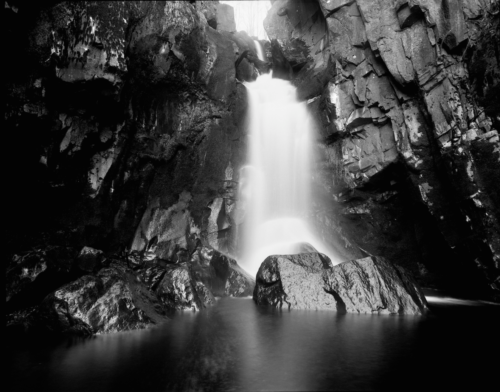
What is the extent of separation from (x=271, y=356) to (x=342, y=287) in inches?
217

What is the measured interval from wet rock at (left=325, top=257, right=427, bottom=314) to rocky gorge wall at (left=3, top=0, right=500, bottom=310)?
4.19 metres

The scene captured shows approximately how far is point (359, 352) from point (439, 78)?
13.3m

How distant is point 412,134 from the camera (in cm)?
1688

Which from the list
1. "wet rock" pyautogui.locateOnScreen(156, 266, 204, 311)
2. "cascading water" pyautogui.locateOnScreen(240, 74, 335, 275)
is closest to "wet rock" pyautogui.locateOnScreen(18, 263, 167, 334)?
"wet rock" pyautogui.locateOnScreen(156, 266, 204, 311)

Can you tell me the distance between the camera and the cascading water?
65.1 feet

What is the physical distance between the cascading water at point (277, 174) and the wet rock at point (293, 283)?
18.6 ft

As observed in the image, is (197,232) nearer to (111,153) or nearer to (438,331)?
(111,153)

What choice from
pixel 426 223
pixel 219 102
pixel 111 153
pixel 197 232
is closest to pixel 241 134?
pixel 219 102

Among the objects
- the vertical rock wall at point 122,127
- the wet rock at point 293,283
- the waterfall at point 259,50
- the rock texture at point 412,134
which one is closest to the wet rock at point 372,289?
the wet rock at point 293,283

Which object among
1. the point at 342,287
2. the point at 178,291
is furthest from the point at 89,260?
the point at 342,287

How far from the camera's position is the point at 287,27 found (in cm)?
2786

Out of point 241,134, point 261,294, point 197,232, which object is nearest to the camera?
point 261,294

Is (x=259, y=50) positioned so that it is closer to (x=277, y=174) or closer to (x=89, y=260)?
(x=277, y=174)

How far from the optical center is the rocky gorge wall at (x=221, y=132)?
486 inches
